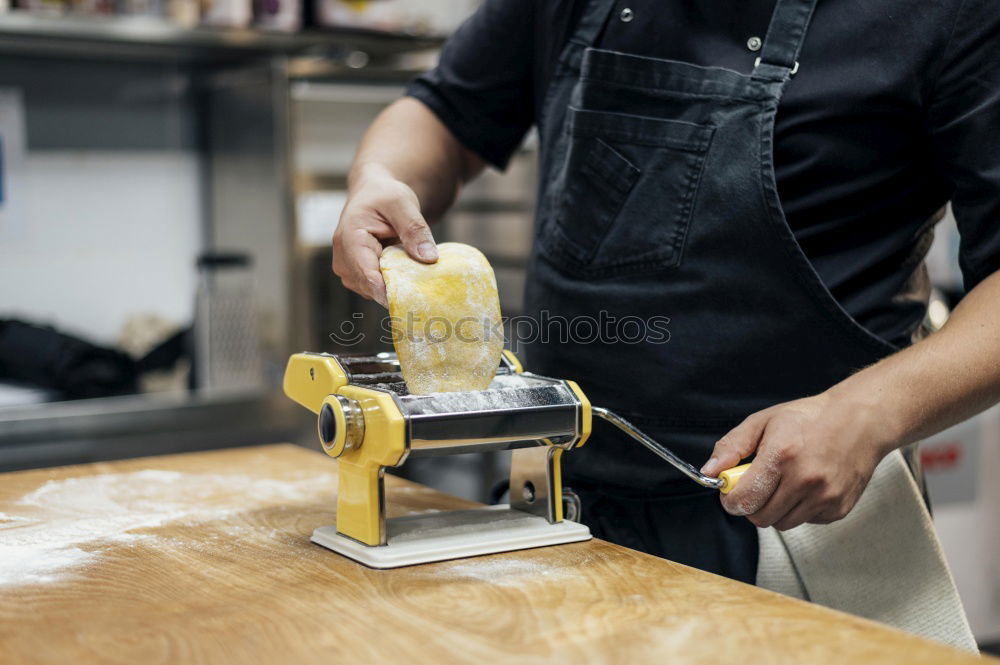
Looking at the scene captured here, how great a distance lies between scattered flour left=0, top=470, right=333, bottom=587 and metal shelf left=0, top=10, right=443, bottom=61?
1.16 meters

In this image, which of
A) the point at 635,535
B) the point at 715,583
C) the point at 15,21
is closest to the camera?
the point at 715,583

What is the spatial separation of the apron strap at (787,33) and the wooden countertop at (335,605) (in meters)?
0.50

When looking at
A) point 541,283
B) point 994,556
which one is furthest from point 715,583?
point 994,556

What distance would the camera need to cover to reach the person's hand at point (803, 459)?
2.90ft

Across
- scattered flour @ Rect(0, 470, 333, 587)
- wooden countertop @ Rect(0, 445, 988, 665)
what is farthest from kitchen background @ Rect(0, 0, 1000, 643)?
wooden countertop @ Rect(0, 445, 988, 665)

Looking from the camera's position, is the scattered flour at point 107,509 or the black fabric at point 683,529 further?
the black fabric at point 683,529

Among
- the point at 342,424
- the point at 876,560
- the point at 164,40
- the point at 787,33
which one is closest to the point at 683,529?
the point at 876,560

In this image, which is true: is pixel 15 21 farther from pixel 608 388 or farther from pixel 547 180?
pixel 608 388

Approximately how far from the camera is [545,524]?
0.99 meters

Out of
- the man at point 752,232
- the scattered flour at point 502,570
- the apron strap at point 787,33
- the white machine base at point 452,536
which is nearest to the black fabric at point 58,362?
the man at point 752,232

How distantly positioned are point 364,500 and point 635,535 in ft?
1.09

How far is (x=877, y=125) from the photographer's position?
103 cm

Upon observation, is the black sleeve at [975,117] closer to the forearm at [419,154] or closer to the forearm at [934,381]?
the forearm at [934,381]

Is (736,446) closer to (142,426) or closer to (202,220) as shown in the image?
(142,426)
